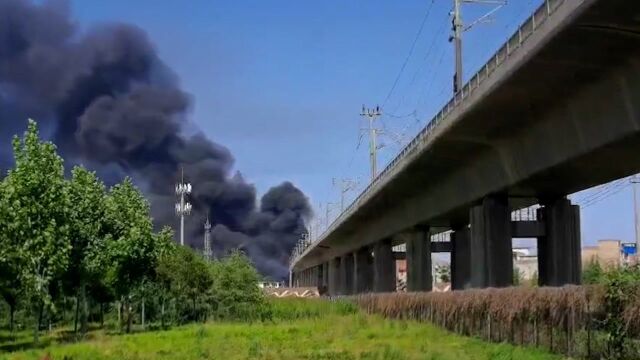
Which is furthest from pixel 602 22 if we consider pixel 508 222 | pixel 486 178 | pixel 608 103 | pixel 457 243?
pixel 457 243

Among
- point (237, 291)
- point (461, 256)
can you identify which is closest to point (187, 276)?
point (237, 291)

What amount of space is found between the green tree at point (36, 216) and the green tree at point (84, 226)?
2.69m

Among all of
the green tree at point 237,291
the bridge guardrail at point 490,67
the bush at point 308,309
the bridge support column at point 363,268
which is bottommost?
the bush at point 308,309

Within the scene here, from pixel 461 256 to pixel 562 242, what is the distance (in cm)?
1855

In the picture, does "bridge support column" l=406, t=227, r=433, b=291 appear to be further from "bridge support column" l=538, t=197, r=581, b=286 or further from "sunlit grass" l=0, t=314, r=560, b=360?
"sunlit grass" l=0, t=314, r=560, b=360

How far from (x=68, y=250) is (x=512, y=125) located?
61.3 feet

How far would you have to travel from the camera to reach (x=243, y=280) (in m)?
60.3

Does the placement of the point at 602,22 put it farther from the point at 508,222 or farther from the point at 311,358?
the point at 508,222

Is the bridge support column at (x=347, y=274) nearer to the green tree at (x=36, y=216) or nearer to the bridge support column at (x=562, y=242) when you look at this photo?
the bridge support column at (x=562, y=242)

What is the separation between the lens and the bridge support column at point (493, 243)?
148 feet

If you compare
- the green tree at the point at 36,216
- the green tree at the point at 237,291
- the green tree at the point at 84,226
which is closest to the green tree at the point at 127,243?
the green tree at the point at 84,226

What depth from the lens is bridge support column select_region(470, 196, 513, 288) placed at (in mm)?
45250

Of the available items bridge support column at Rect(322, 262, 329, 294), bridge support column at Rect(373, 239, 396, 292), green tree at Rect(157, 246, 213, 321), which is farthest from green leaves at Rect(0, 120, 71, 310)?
bridge support column at Rect(322, 262, 329, 294)

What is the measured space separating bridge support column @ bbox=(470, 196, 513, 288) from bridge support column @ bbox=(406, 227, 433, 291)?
63.6ft
